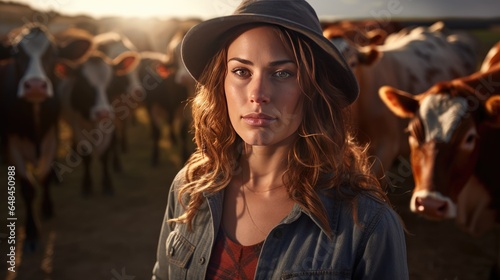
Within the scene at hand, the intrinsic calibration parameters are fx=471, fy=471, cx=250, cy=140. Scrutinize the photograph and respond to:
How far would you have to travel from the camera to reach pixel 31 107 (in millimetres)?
5172

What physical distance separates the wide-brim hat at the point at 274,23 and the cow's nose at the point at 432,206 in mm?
2334

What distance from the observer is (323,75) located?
1.60m

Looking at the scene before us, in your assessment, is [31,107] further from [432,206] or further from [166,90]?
[432,206]

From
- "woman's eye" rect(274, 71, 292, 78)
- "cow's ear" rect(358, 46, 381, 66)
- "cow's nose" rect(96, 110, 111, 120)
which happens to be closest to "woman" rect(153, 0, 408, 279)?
"woman's eye" rect(274, 71, 292, 78)

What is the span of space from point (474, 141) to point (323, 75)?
272 centimetres

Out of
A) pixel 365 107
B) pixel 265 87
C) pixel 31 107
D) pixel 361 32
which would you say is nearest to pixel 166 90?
pixel 31 107

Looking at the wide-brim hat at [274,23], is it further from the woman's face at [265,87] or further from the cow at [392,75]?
the cow at [392,75]

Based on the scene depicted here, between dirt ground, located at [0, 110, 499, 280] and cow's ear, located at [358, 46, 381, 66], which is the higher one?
cow's ear, located at [358, 46, 381, 66]

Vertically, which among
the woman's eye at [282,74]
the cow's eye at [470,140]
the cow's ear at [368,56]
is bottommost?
the cow's eye at [470,140]

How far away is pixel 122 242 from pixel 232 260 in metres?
3.86

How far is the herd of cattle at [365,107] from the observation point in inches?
Result: 148

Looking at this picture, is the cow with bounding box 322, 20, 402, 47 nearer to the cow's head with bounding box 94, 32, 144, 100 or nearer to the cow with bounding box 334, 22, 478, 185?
the cow with bounding box 334, 22, 478, 185

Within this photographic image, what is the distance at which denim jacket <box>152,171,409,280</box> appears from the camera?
142cm

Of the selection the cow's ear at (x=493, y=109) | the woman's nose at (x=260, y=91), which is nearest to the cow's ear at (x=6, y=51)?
the woman's nose at (x=260, y=91)
